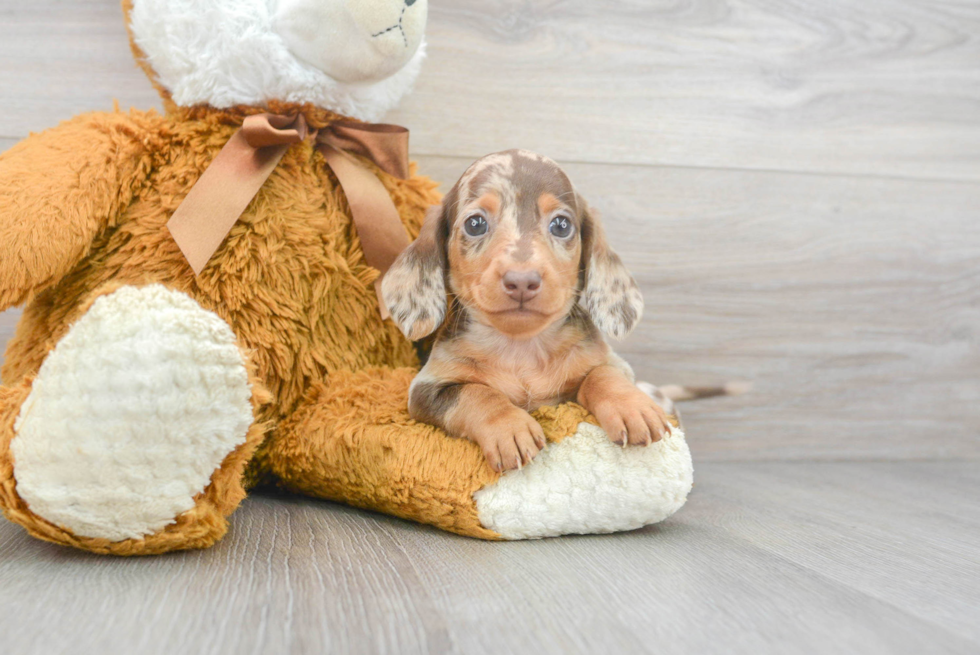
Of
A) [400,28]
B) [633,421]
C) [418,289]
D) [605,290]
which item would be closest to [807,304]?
[605,290]

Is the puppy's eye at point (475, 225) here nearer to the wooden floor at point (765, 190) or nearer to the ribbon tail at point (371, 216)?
the ribbon tail at point (371, 216)

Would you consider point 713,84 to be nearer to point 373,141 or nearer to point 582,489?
point 373,141

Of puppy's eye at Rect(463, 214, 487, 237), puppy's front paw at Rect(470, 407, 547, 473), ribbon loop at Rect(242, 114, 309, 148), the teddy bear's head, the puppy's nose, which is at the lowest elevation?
puppy's front paw at Rect(470, 407, 547, 473)

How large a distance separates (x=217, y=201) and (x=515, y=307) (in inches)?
23.1

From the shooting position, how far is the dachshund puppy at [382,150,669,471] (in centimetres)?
127

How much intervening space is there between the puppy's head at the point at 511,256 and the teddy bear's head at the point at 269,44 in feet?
0.99

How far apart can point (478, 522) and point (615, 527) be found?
24cm

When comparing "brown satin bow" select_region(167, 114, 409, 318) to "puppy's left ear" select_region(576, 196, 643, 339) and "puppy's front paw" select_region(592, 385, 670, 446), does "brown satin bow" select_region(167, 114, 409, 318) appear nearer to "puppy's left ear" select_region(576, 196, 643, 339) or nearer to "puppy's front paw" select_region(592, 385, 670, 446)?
"puppy's left ear" select_region(576, 196, 643, 339)

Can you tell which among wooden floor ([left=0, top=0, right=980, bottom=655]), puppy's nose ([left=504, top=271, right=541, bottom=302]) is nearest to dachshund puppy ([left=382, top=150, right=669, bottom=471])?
puppy's nose ([left=504, top=271, right=541, bottom=302])

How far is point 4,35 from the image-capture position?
181 cm

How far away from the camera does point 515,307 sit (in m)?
1.28

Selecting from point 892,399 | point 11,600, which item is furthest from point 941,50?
point 11,600

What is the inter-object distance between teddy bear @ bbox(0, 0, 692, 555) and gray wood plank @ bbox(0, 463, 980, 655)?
0.08 metres

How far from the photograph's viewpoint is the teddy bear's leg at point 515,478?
1.24 meters
